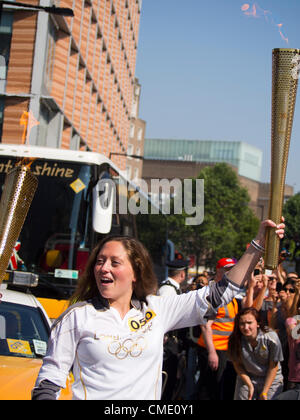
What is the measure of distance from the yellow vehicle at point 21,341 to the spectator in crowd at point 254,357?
2.05 metres

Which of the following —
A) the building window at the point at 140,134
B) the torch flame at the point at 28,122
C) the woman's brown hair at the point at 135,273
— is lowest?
the woman's brown hair at the point at 135,273

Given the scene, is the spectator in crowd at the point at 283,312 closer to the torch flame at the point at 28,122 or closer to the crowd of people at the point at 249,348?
the crowd of people at the point at 249,348

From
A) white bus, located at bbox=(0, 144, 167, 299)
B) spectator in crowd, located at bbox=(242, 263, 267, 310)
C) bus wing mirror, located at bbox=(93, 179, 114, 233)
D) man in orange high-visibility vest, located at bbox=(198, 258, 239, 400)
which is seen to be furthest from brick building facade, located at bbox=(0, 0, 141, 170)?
spectator in crowd, located at bbox=(242, 263, 267, 310)

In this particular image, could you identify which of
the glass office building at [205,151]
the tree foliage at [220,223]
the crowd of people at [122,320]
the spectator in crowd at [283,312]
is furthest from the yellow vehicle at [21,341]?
the glass office building at [205,151]

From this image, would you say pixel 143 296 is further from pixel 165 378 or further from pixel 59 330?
pixel 165 378

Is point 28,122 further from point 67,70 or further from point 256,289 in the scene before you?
point 256,289

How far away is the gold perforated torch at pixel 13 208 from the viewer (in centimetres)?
323

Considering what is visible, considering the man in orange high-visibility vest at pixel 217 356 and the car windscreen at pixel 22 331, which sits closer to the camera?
the car windscreen at pixel 22 331

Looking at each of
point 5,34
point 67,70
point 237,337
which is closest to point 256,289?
point 237,337

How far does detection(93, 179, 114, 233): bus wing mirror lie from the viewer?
945 cm

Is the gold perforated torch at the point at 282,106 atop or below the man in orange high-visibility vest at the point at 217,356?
atop

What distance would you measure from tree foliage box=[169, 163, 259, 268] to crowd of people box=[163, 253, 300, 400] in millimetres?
43832
